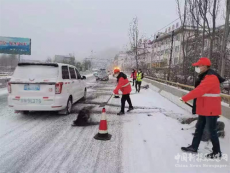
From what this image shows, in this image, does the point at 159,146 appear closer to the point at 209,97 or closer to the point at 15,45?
the point at 209,97

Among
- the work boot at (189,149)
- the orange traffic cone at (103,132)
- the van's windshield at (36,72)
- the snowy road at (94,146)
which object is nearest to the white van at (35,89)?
the van's windshield at (36,72)

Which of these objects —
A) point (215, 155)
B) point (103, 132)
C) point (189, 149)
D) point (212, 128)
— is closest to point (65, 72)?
point (103, 132)

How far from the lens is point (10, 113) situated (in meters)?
6.78

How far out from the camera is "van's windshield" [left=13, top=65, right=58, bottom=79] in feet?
19.5

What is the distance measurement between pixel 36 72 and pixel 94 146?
3.31 m

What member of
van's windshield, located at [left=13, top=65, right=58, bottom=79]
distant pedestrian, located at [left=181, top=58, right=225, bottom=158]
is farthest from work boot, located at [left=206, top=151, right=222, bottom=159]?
van's windshield, located at [left=13, top=65, right=58, bottom=79]

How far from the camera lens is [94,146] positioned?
414 cm

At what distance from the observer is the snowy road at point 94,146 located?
327 centimetres

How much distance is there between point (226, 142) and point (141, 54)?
96.6 ft

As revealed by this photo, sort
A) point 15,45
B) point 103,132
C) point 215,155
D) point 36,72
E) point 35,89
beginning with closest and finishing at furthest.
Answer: point 215,155
point 103,132
point 35,89
point 36,72
point 15,45

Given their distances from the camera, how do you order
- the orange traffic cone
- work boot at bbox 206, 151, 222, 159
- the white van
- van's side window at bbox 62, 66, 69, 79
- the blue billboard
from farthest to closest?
the blue billboard
van's side window at bbox 62, 66, 69, 79
the white van
the orange traffic cone
work boot at bbox 206, 151, 222, 159

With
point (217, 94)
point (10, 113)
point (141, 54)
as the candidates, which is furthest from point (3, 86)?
point (141, 54)

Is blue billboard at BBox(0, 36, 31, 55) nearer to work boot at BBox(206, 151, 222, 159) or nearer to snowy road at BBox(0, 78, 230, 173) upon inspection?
snowy road at BBox(0, 78, 230, 173)

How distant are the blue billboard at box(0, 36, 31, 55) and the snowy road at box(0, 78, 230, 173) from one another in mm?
34715
